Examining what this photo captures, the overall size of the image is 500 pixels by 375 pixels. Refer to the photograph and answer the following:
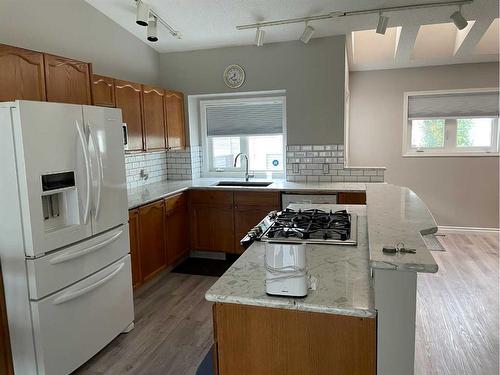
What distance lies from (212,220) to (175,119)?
1.30 meters

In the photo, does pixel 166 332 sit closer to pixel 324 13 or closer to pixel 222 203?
pixel 222 203

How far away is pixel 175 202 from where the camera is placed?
404 cm

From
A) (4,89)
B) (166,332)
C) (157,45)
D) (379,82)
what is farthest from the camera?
(379,82)

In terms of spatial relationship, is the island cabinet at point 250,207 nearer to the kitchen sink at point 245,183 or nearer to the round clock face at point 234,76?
the kitchen sink at point 245,183

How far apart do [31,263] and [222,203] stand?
7.74 feet

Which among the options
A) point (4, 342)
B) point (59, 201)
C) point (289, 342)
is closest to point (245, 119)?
point (59, 201)

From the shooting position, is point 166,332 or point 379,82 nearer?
point 166,332

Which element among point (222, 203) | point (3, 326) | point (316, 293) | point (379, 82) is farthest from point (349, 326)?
point (379, 82)

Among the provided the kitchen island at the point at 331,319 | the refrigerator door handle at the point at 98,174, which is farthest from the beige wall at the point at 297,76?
the kitchen island at the point at 331,319

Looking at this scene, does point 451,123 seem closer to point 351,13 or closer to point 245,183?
point 351,13

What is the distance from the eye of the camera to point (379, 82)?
529cm

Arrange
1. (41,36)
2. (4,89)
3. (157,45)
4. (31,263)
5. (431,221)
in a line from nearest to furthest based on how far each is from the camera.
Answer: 1. (431,221)
2. (31,263)
3. (4,89)
4. (41,36)
5. (157,45)

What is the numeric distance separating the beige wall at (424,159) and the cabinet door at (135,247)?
3.39 meters

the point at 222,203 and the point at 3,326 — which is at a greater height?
the point at 222,203
